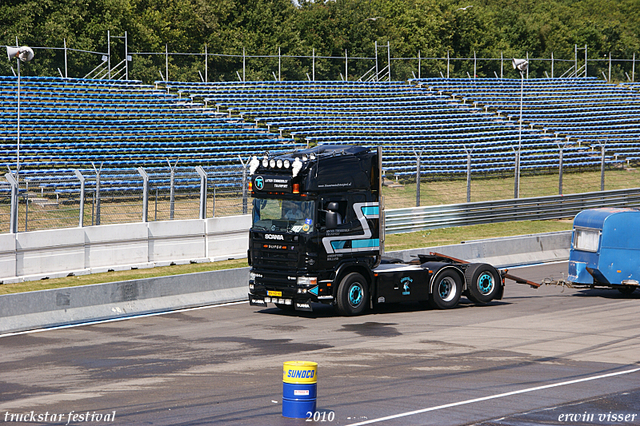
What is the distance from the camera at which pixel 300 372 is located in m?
8.09

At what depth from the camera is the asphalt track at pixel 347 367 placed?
352 inches

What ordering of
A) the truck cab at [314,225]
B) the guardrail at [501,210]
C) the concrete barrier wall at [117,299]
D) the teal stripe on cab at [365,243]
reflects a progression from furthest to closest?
the guardrail at [501,210] < the teal stripe on cab at [365,243] < the truck cab at [314,225] < the concrete barrier wall at [117,299]

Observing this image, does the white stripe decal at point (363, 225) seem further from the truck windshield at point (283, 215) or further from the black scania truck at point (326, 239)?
the truck windshield at point (283, 215)

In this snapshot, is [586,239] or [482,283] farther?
[586,239]

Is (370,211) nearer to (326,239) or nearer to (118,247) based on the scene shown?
(326,239)

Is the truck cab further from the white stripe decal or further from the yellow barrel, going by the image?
the yellow barrel

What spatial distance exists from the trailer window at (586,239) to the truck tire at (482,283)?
98.1 inches

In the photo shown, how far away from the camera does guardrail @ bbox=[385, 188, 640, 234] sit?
27.6m

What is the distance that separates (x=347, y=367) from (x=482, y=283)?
6.56 m

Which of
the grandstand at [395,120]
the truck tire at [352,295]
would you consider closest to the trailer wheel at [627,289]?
the truck tire at [352,295]

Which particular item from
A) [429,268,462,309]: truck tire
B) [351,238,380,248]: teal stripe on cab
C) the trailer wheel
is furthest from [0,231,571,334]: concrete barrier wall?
the trailer wheel

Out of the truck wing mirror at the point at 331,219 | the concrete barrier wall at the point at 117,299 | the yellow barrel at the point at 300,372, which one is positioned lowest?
the concrete barrier wall at the point at 117,299

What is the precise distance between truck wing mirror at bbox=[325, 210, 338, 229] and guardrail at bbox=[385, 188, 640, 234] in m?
11.4

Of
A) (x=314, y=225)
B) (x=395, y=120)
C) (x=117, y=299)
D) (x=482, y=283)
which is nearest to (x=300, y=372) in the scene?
(x=314, y=225)
